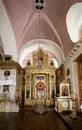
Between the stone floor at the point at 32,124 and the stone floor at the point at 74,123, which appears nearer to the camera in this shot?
the stone floor at the point at 74,123

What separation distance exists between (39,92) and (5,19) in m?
7.38

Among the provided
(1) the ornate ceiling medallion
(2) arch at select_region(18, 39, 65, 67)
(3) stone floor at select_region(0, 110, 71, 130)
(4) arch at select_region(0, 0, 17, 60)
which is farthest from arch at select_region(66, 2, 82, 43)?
(3) stone floor at select_region(0, 110, 71, 130)

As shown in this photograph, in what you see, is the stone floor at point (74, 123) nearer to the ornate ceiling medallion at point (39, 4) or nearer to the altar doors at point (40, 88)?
the ornate ceiling medallion at point (39, 4)

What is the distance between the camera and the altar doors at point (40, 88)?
13.8 metres

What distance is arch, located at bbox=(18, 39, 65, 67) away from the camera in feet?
43.1

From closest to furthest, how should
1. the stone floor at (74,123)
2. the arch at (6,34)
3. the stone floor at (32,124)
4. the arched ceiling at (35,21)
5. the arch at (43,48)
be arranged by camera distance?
1. the stone floor at (74,123)
2. the stone floor at (32,124)
3. the arched ceiling at (35,21)
4. the arch at (6,34)
5. the arch at (43,48)

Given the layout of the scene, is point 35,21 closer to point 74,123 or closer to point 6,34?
point 6,34

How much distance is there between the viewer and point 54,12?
9.21 m

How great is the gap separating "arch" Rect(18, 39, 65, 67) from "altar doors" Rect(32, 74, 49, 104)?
213cm

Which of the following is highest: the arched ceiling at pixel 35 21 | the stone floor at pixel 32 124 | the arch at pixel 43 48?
the arched ceiling at pixel 35 21

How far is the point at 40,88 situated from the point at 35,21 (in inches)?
249

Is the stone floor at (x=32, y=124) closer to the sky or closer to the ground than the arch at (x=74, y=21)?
closer to the ground

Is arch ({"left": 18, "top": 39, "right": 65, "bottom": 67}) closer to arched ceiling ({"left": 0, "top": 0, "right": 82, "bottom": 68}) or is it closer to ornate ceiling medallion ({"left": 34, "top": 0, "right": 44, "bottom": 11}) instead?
arched ceiling ({"left": 0, "top": 0, "right": 82, "bottom": 68})

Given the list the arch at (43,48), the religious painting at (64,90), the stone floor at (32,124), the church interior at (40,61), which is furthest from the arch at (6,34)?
the stone floor at (32,124)
